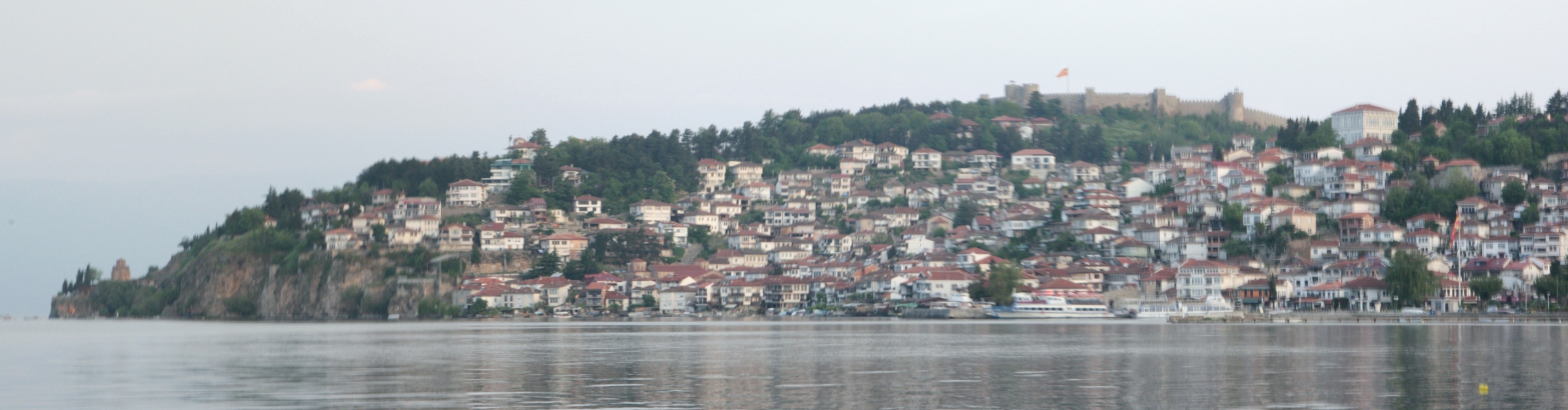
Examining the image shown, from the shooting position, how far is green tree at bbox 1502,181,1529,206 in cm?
7800

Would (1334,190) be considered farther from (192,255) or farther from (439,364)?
(192,255)

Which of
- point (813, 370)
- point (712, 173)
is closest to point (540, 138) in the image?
point (712, 173)

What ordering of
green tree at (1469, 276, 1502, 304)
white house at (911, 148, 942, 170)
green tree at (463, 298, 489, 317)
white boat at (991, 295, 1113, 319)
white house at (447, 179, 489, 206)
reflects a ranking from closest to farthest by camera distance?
1. green tree at (1469, 276, 1502, 304)
2. white boat at (991, 295, 1113, 319)
3. green tree at (463, 298, 489, 317)
4. white house at (447, 179, 489, 206)
5. white house at (911, 148, 942, 170)

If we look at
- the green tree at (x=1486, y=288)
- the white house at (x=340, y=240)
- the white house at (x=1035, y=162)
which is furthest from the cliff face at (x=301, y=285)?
the green tree at (x=1486, y=288)

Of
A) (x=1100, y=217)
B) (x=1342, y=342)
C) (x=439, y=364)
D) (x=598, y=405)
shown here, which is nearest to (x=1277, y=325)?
(x=1342, y=342)

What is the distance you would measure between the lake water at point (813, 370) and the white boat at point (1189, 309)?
679 inches

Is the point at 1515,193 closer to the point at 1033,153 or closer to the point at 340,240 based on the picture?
the point at 1033,153

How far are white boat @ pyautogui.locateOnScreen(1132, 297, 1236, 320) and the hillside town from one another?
1394mm

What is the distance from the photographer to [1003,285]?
3034 inches

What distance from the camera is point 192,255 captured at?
4090 inches

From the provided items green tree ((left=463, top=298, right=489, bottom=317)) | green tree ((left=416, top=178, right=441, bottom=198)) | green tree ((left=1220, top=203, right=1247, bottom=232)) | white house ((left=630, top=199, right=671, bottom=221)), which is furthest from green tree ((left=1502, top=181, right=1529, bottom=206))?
green tree ((left=416, top=178, right=441, bottom=198))

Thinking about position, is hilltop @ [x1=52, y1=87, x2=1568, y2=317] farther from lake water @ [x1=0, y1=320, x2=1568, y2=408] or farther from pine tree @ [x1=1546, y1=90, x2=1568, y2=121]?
lake water @ [x1=0, y1=320, x2=1568, y2=408]

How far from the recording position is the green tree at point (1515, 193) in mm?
78000

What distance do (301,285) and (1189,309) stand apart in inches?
2045
